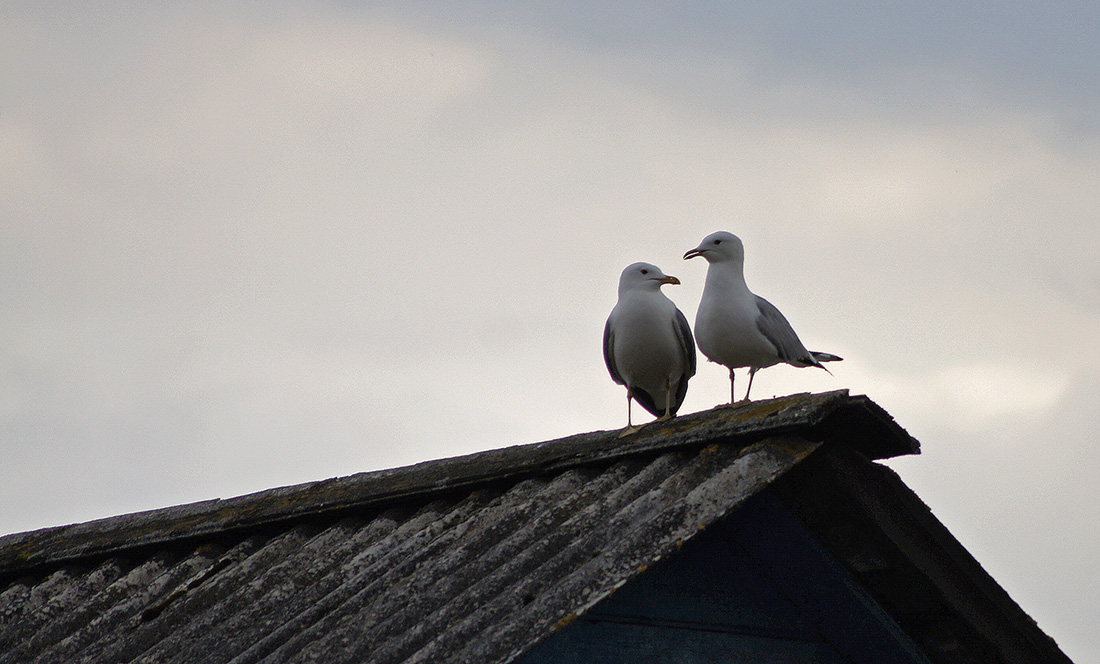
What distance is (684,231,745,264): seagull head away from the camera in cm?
654

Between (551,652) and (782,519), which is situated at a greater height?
(782,519)

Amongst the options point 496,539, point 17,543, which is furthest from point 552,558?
point 17,543

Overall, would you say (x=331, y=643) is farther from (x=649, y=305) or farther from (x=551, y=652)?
(x=649, y=305)

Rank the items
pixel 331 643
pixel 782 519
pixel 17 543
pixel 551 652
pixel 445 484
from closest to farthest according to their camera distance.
→ pixel 331 643, pixel 551 652, pixel 782 519, pixel 445 484, pixel 17 543

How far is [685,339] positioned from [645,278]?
1.23 ft

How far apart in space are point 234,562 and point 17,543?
1.96 meters

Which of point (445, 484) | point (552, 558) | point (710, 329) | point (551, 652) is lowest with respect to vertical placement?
point (551, 652)

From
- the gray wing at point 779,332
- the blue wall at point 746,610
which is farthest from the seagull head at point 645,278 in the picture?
the blue wall at point 746,610

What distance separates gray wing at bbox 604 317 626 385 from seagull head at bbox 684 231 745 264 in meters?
0.59

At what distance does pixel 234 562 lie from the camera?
4.67m

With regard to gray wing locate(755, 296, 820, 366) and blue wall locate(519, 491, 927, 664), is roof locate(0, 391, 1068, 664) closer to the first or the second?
blue wall locate(519, 491, 927, 664)

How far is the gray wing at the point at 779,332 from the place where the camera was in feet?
21.0

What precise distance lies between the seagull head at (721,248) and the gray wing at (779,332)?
254 millimetres

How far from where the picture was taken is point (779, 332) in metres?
6.47
